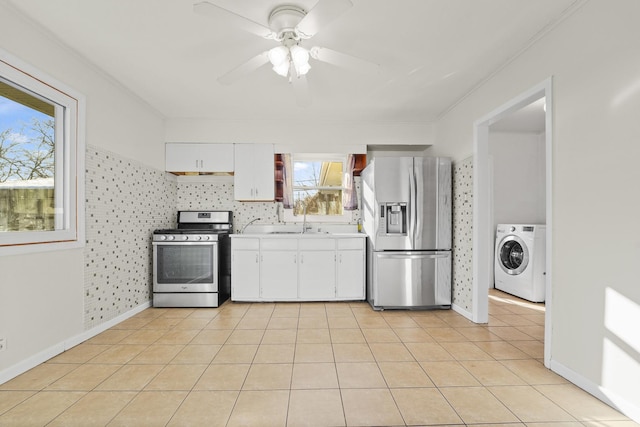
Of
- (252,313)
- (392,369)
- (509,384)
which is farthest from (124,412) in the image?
(509,384)

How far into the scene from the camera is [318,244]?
399 cm

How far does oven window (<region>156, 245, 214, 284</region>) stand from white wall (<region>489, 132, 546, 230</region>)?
4194 mm

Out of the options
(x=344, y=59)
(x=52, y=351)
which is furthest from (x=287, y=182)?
(x=52, y=351)

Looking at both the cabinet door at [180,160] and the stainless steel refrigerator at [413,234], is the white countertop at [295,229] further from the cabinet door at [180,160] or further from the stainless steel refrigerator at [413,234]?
the cabinet door at [180,160]

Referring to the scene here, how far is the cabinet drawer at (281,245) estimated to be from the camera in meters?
3.96

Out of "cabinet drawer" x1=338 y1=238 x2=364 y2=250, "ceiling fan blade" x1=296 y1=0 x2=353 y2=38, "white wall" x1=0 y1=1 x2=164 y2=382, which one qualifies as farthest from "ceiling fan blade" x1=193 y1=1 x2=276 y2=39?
"cabinet drawer" x1=338 y1=238 x2=364 y2=250

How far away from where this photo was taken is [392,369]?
2.22 m

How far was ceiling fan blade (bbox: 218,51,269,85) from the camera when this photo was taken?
7.14 ft

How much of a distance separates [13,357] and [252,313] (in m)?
1.96

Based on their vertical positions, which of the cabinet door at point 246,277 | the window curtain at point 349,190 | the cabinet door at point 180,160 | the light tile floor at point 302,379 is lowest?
the light tile floor at point 302,379

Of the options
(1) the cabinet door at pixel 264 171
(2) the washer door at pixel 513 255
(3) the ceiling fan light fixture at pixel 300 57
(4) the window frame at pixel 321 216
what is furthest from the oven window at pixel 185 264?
(2) the washer door at pixel 513 255

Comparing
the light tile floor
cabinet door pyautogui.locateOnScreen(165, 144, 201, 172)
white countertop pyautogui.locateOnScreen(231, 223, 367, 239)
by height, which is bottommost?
the light tile floor

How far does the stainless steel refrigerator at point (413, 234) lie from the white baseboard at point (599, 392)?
1.54 meters

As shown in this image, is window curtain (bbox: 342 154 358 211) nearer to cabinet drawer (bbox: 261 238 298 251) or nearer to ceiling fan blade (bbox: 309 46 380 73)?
cabinet drawer (bbox: 261 238 298 251)
